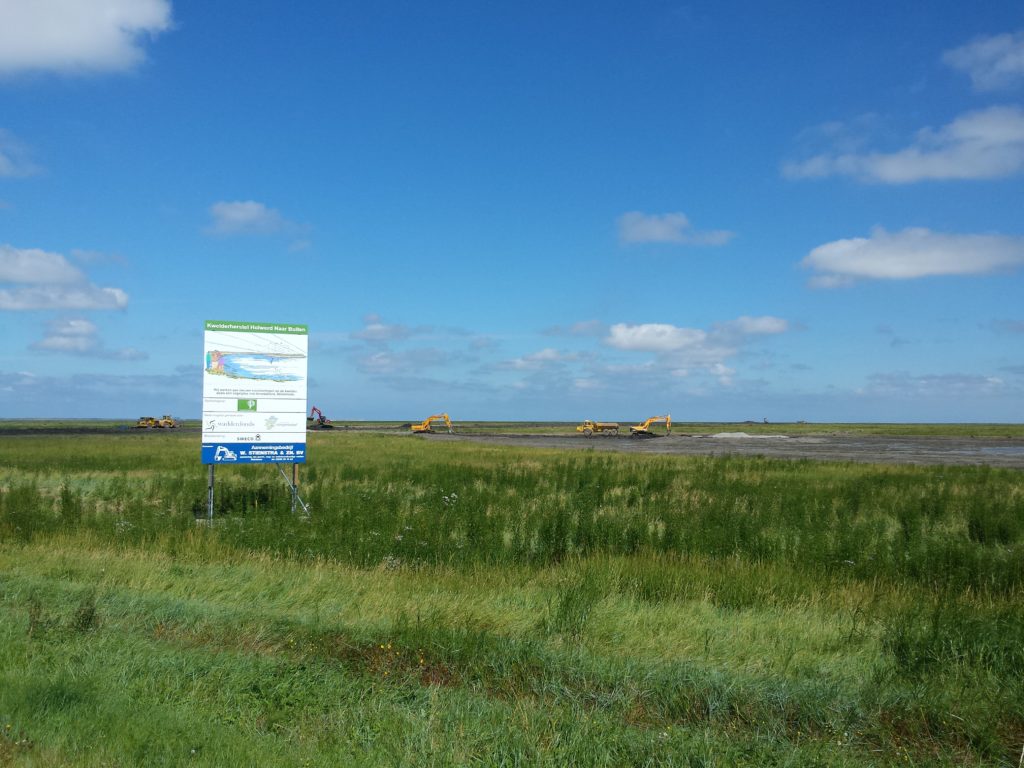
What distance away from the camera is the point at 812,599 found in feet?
31.6

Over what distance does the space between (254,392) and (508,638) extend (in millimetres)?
12102

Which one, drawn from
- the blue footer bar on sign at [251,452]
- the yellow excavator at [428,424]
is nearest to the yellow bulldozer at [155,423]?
the yellow excavator at [428,424]

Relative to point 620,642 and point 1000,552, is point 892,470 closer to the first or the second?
point 1000,552

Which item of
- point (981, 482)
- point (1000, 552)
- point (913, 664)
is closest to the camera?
point (913, 664)

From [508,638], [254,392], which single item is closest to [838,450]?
[254,392]

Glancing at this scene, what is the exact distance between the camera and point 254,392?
17812 millimetres

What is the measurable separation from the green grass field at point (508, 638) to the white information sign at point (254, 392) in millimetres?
1905

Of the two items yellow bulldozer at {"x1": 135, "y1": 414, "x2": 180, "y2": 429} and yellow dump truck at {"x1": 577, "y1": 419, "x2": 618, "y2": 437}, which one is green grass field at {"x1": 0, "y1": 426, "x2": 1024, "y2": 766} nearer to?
yellow dump truck at {"x1": 577, "y1": 419, "x2": 618, "y2": 437}

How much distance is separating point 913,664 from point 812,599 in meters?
2.72

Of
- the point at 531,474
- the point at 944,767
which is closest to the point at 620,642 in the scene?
the point at 944,767

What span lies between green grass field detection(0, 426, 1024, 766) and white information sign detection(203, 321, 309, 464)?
1.91 meters

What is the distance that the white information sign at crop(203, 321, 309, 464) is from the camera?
1730cm

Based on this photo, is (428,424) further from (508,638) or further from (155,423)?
(508,638)

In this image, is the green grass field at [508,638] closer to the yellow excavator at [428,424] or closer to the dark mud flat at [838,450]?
the dark mud flat at [838,450]
